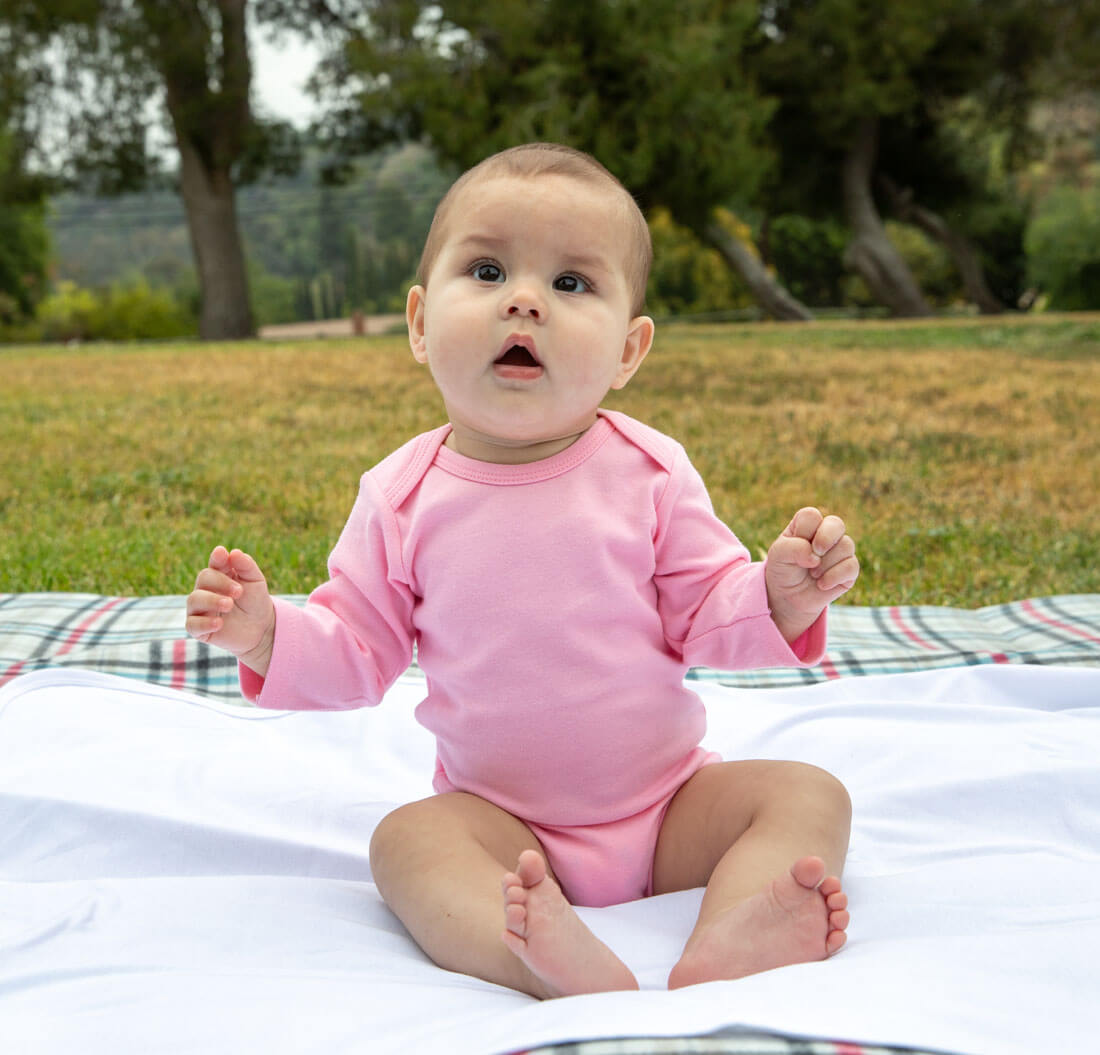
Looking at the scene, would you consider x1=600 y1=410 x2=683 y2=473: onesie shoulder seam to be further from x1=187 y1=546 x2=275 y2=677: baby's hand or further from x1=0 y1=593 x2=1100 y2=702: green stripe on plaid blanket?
x1=0 y1=593 x2=1100 y2=702: green stripe on plaid blanket

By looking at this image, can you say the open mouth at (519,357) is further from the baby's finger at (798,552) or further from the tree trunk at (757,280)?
the tree trunk at (757,280)

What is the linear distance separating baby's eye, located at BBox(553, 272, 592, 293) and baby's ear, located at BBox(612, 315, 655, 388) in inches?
4.1

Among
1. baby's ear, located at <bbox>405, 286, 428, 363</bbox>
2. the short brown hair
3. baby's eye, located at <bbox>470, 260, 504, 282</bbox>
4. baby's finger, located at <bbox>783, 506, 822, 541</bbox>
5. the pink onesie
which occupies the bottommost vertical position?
the pink onesie

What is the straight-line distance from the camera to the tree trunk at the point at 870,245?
15.2 metres

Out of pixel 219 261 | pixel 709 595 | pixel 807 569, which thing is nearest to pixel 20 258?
pixel 219 261

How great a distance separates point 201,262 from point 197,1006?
1364 cm

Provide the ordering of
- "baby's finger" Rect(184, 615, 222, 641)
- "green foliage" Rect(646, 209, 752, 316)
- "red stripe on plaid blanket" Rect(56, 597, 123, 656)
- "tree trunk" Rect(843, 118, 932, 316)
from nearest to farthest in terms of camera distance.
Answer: "baby's finger" Rect(184, 615, 222, 641) → "red stripe on plaid blanket" Rect(56, 597, 123, 656) → "tree trunk" Rect(843, 118, 932, 316) → "green foliage" Rect(646, 209, 752, 316)

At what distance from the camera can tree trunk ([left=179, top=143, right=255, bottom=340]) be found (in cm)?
1327

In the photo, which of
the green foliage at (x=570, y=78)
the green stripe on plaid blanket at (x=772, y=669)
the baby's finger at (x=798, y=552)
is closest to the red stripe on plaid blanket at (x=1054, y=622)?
the green stripe on plaid blanket at (x=772, y=669)

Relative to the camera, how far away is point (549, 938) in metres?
0.92

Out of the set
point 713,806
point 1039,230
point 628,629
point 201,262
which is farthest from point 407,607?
point 1039,230

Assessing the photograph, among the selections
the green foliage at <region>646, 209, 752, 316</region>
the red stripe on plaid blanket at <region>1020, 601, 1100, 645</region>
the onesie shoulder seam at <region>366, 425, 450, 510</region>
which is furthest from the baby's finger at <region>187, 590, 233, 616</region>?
the green foliage at <region>646, 209, 752, 316</region>

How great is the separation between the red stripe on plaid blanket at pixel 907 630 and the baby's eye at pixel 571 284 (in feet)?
3.74

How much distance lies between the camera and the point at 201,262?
1359 centimetres
